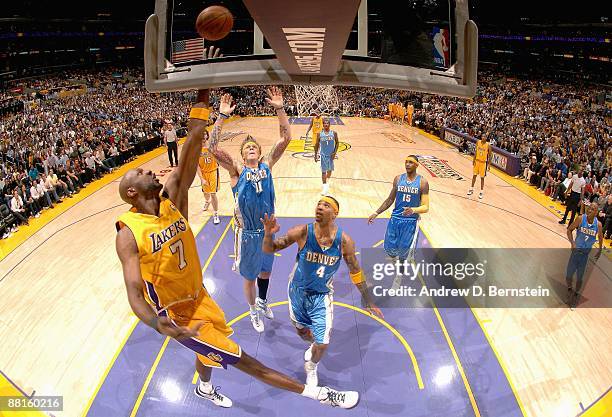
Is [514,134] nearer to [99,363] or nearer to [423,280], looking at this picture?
[423,280]

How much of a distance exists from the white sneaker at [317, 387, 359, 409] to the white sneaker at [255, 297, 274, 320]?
5.94ft

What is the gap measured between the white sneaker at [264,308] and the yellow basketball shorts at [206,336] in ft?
→ 7.68

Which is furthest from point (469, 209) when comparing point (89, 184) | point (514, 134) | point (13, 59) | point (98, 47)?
point (98, 47)

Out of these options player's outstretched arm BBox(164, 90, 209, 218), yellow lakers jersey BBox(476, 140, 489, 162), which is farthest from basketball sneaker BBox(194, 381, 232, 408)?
yellow lakers jersey BBox(476, 140, 489, 162)

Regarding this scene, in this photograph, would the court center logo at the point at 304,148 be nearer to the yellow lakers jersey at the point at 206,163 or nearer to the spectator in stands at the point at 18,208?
the yellow lakers jersey at the point at 206,163

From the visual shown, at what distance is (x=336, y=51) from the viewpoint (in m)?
2.37

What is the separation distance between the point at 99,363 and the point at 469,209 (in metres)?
9.14

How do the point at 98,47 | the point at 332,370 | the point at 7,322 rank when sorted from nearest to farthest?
the point at 332,370 → the point at 7,322 → the point at 98,47

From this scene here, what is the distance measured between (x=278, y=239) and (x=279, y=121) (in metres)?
1.75

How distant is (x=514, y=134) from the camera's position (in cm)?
1831

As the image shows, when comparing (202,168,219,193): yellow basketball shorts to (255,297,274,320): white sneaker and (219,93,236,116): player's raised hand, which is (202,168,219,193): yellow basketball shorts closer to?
(255,297,274,320): white sneaker

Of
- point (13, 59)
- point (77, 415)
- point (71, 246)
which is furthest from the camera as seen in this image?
point (13, 59)

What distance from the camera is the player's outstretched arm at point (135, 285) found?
9.92 feet

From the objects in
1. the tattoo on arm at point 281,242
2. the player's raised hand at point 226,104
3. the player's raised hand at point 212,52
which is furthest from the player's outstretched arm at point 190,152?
the player's raised hand at point 226,104
